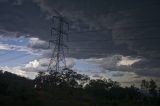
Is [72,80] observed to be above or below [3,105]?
above

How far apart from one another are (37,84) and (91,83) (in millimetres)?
37139

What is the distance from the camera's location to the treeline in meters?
53.0

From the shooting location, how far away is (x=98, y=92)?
103938 millimetres

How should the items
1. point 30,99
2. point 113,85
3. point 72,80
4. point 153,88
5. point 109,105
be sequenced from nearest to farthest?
point 30,99 < point 109,105 < point 72,80 < point 113,85 < point 153,88

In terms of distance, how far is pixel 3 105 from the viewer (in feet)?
153

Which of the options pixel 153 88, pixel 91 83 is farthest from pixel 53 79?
pixel 153 88

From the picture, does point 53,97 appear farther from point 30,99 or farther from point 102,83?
point 102,83

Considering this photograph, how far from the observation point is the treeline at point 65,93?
52969mm

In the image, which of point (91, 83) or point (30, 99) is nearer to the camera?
point (30, 99)

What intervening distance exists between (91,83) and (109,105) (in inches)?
2577

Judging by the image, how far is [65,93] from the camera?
221 feet

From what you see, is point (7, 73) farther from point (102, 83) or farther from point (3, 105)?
point (3, 105)

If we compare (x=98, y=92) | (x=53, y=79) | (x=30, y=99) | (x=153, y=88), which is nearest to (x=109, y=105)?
(x=30, y=99)

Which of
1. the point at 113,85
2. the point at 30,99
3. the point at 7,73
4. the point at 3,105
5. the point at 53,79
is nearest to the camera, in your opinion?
the point at 3,105
